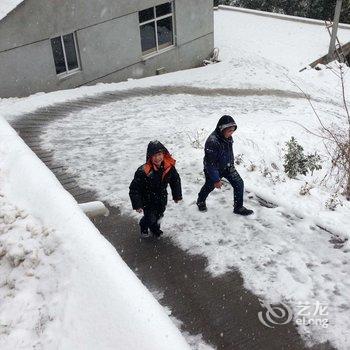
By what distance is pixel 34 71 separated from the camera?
40.1ft

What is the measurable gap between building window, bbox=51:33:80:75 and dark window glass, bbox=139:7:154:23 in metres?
3.17

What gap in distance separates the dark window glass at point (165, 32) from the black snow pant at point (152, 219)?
1221 cm

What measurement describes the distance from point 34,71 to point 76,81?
1591mm

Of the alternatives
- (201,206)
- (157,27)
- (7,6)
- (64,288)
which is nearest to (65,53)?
(7,6)

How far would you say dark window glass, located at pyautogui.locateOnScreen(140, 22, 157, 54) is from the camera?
1547 cm

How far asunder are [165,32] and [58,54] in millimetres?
5251

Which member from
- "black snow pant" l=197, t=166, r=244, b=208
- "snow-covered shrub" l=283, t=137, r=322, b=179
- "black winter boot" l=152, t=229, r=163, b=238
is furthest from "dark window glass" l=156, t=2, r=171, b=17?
"black winter boot" l=152, t=229, r=163, b=238

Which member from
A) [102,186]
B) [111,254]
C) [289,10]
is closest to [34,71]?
[102,186]

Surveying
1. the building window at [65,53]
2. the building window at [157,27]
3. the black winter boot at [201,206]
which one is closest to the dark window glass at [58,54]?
the building window at [65,53]

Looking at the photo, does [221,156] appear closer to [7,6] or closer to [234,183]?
[234,183]

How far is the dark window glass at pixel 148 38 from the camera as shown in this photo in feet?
50.8

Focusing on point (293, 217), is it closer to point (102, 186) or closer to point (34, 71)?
point (102, 186)

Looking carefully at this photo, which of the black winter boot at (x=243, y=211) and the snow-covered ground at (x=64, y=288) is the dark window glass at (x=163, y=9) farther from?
the snow-covered ground at (x=64, y=288)

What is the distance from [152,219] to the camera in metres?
5.39
